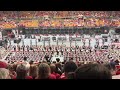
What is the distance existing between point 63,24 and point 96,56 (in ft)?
2.74

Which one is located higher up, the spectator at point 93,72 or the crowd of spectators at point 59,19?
the crowd of spectators at point 59,19

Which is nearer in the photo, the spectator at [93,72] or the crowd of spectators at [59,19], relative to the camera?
the spectator at [93,72]

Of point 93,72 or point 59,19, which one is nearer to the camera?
point 93,72

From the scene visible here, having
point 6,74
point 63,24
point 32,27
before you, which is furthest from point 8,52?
point 6,74

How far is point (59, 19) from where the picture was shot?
533 centimetres

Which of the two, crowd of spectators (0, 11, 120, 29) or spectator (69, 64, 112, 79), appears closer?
spectator (69, 64, 112, 79)

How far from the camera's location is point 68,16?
524cm

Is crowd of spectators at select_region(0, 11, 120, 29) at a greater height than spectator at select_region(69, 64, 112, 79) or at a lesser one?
greater

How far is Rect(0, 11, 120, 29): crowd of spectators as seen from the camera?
5.01 meters

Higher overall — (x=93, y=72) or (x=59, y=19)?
(x=59, y=19)

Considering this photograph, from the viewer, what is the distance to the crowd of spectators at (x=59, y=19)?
5.01 meters
